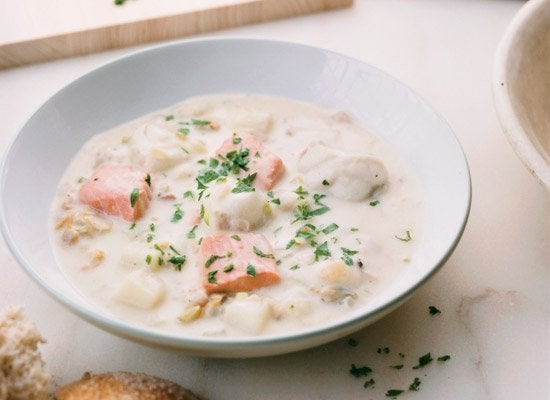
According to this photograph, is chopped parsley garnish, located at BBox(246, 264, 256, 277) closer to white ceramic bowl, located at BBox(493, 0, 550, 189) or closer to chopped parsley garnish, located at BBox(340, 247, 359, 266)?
chopped parsley garnish, located at BBox(340, 247, 359, 266)

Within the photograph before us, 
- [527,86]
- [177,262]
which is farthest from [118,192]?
[527,86]

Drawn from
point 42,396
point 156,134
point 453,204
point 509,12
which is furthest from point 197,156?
point 509,12

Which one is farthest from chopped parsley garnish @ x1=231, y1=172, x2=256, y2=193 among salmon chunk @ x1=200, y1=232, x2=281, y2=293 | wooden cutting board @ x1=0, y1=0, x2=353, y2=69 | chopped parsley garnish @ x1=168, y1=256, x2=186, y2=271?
wooden cutting board @ x1=0, y1=0, x2=353, y2=69

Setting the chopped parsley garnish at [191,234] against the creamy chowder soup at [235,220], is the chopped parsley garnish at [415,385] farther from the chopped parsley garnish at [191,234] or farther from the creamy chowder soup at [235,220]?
the chopped parsley garnish at [191,234]

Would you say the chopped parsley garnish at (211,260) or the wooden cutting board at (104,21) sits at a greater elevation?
the chopped parsley garnish at (211,260)

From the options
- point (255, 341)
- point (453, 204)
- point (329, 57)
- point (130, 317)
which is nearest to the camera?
point (255, 341)

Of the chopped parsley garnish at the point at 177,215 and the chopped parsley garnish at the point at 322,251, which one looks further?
the chopped parsley garnish at the point at 177,215

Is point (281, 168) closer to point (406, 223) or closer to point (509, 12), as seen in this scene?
point (406, 223)

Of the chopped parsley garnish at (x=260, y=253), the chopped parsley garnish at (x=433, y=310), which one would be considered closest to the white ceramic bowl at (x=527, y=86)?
the chopped parsley garnish at (x=433, y=310)
